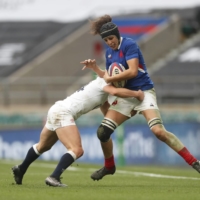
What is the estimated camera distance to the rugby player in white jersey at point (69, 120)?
10391 millimetres

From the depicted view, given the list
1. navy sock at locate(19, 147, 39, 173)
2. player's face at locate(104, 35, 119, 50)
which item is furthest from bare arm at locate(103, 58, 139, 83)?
navy sock at locate(19, 147, 39, 173)

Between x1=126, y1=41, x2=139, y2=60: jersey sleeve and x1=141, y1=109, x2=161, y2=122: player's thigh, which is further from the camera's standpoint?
x1=141, y1=109, x2=161, y2=122: player's thigh

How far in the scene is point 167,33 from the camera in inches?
1225

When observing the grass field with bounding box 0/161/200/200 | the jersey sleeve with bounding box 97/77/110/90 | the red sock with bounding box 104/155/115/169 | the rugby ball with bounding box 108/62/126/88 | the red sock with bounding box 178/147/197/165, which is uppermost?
the rugby ball with bounding box 108/62/126/88

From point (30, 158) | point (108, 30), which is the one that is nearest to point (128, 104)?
point (108, 30)

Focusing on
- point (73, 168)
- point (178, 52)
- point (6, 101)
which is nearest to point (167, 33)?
point (178, 52)

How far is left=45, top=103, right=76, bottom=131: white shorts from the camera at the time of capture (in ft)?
34.7

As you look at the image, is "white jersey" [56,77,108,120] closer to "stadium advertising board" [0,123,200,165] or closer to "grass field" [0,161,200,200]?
"grass field" [0,161,200,200]

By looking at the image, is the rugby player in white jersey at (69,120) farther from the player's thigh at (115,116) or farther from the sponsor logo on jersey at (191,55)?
the sponsor logo on jersey at (191,55)

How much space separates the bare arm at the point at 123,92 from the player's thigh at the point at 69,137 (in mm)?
654

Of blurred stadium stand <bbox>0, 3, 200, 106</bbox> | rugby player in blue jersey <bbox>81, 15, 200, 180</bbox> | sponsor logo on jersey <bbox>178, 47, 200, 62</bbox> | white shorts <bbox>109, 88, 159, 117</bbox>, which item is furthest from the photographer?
sponsor logo on jersey <bbox>178, 47, 200, 62</bbox>

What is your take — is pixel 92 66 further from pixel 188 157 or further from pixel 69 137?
pixel 188 157

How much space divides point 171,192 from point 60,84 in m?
18.3

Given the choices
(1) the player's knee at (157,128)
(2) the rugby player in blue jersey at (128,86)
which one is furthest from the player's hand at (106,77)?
(1) the player's knee at (157,128)
